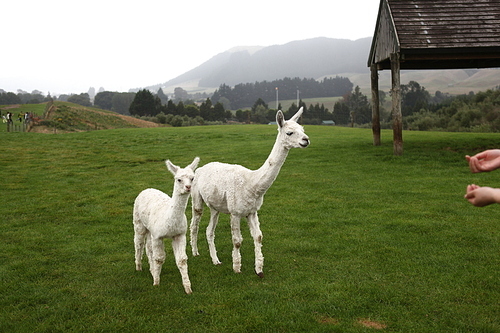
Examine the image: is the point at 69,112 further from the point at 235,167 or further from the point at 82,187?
the point at 235,167

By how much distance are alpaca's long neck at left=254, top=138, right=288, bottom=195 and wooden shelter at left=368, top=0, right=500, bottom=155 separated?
11934 mm

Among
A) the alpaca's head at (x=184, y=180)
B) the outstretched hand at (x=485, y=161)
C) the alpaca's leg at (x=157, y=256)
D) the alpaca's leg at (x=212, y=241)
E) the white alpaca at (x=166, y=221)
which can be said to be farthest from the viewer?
the alpaca's leg at (x=212, y=241)

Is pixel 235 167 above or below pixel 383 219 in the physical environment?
above

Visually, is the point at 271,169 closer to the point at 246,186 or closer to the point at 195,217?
the point at 246,186

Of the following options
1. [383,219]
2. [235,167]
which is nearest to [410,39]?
[383,219]

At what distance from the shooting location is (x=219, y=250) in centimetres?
825

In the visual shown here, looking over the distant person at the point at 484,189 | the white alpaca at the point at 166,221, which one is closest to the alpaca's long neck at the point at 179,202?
the white alpaca at the point at 166,221

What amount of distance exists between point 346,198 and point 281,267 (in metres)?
5.41

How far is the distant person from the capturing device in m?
2.66

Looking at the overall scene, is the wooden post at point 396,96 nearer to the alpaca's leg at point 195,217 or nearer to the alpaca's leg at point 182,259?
the alpaca's leg at point 195,217

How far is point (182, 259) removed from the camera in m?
6.19

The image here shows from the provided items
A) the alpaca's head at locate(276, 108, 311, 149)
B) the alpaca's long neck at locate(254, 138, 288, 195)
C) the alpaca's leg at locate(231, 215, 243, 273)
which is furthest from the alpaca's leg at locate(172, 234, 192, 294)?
the alpaca's head at locate(276, 108, 311, 149)

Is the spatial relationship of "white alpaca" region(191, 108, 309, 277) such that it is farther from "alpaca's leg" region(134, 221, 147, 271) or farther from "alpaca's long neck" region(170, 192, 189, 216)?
"alpaca's leg" region(134, 221, 147, 271)

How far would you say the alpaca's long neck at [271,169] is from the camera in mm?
6531
